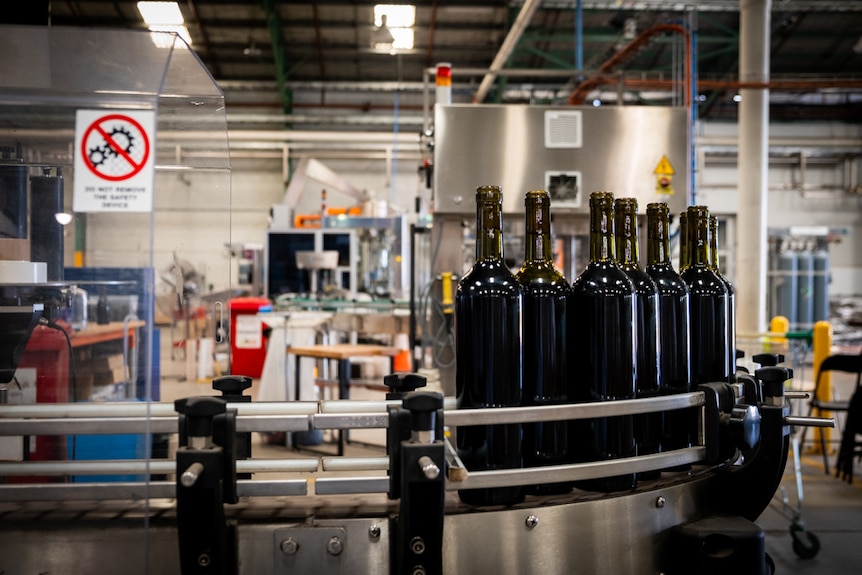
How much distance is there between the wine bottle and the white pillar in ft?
21.8

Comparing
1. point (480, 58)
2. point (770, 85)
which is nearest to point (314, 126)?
point (480, 58)

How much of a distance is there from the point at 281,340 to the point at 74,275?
152 inches

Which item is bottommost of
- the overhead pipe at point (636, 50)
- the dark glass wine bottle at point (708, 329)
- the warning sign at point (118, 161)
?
the dark glass wine bottle at point (708, 329)

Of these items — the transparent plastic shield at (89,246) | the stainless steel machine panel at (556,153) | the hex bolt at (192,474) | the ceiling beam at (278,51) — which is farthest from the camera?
the ceiling beam at (278,51)

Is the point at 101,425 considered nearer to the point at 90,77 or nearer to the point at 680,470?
the point at 90,77

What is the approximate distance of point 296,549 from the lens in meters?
0.77

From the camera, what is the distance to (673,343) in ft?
3.24

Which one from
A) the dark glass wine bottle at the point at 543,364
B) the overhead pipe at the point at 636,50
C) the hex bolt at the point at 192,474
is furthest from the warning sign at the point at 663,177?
the hex bolt at the point at 192,474

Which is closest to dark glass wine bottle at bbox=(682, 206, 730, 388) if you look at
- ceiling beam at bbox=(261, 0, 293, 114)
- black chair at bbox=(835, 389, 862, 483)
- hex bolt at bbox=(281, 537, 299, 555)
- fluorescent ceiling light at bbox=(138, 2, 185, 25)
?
hex bolt at bbox=(281, 537, 299, 555)

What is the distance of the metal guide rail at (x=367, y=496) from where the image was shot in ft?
2.37

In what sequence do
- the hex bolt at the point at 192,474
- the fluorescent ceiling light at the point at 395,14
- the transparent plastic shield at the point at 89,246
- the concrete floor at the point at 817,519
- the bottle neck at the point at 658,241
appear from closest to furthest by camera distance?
the hex bolt at the point at 192,474, the transparent plastic shield at the point at 89,246, the bottle neck at the point at 658,241, the concrete floor at the point at 817,519, the fluorescent ceiling light at the point at 395,14

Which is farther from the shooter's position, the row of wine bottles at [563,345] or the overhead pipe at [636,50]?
the overhead pipe at [636,50]

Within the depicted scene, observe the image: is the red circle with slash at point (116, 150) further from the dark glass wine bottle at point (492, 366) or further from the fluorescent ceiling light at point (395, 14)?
the fluorescent ceiling light at point (395, 14)

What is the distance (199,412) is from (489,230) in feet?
1.35
